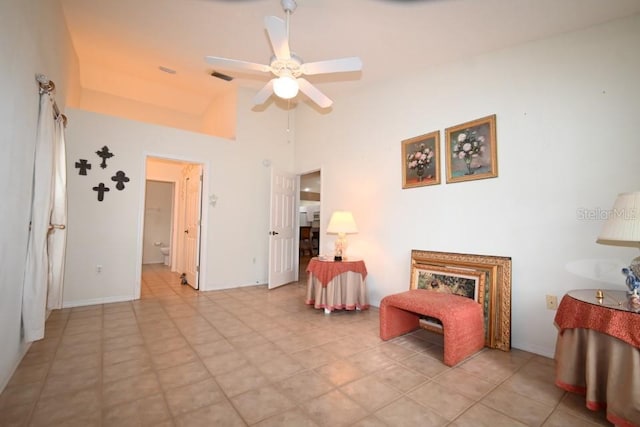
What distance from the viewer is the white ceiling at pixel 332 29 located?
229 cm

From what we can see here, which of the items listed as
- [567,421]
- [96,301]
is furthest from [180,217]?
[567,421]

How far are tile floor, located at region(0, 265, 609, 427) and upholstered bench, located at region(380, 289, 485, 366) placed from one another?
0.33 feet

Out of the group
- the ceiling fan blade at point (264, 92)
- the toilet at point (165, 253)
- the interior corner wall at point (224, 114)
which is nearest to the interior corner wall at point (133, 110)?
the interior corner wall at point (224, 114)

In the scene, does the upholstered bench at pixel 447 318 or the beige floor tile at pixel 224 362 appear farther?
the upholstered bench at pixel 447 318

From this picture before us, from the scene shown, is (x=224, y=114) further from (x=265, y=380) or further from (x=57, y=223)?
(x=265, y=380)

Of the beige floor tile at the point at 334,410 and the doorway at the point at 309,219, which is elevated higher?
Result: the doorway at the point at 309,219

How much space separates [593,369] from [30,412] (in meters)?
3.08

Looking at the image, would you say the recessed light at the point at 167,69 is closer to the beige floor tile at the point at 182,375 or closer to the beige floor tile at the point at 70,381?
the beige floor tile at the point at 70,381

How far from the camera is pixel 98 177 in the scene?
375 centimetres

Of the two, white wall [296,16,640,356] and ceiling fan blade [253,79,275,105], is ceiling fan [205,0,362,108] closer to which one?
ceiling fan blade [253,79,275,105]

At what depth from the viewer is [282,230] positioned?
4922mm

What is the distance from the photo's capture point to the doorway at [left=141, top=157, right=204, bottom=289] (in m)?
4.66

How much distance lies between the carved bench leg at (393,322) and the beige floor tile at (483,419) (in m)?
1.03

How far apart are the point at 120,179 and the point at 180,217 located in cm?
223
